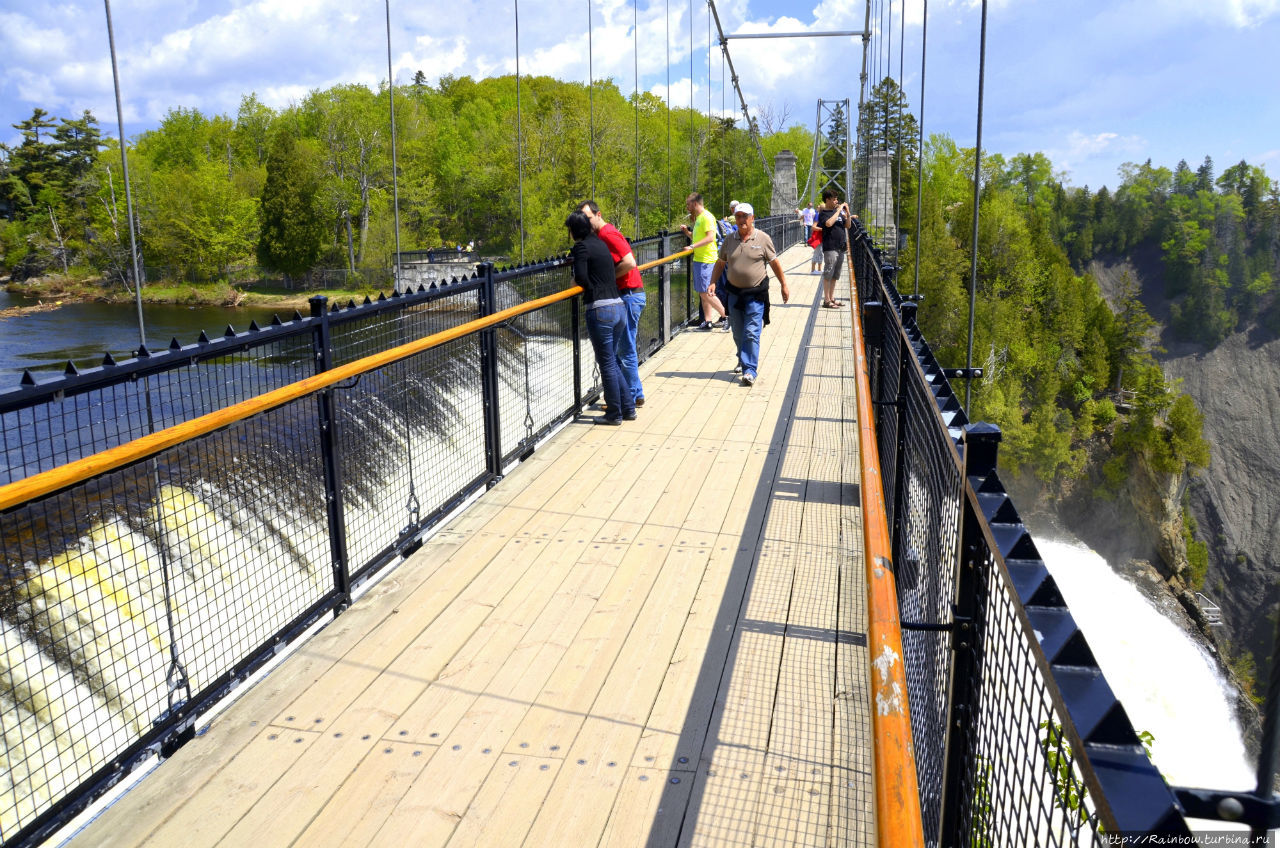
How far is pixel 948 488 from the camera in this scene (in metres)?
2.50

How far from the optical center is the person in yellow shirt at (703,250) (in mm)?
12523

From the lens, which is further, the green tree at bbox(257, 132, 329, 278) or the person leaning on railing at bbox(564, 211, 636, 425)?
the green tree at bbox(257, 132, 329, 278)

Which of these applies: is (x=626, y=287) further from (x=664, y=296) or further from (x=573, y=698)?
(x=573, y=698)

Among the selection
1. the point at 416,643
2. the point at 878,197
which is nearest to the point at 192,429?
the point at 416,643

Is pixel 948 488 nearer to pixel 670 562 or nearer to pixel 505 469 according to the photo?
pixel 670 562

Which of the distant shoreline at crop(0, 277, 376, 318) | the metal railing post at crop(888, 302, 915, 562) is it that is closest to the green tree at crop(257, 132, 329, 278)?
the distant shoreline at crop(0, 277, 376, 318)

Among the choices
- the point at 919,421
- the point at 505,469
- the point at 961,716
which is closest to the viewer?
the point at 961,716

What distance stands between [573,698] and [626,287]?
4778 millimetres

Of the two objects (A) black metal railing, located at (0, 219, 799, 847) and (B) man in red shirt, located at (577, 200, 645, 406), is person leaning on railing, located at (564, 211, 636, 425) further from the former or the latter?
(A) black metal railing, located at (0, 219, 799, 847)

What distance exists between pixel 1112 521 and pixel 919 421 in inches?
3541

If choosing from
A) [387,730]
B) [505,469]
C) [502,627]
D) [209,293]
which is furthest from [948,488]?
[209,293]

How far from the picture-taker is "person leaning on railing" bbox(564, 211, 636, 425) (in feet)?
24.7

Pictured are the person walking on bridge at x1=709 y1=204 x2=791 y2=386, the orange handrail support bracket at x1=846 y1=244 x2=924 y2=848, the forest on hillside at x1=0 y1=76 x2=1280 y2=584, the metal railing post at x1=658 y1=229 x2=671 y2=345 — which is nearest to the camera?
the orange handrail support bracket at x1=846 y1=244 x2=924 y2=848

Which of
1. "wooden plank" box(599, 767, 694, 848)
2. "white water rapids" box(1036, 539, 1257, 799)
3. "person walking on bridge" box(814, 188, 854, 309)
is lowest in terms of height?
"white water rapids" box(1036, 539, 1257, 799)
